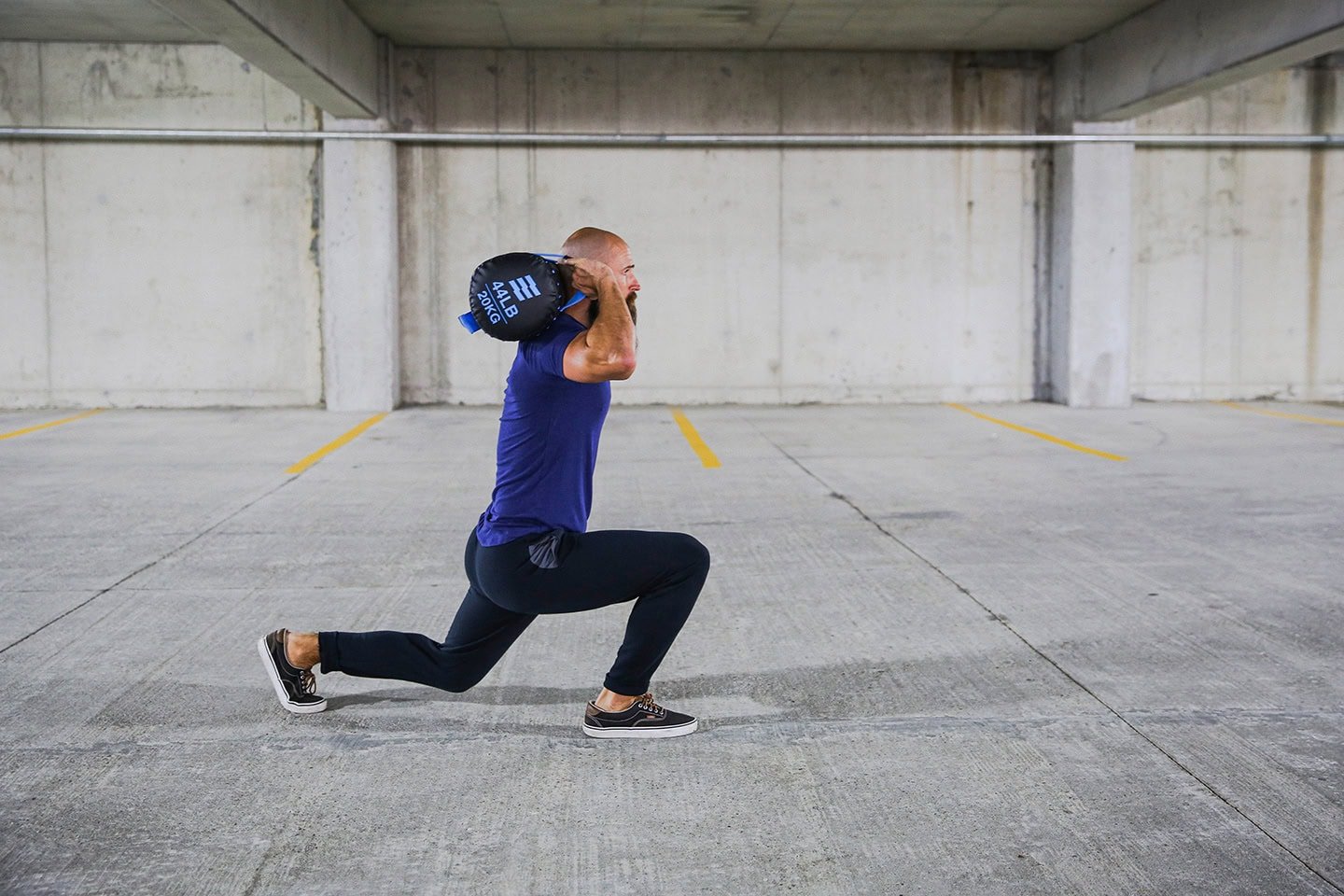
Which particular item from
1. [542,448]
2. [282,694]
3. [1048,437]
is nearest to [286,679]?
[282,694]

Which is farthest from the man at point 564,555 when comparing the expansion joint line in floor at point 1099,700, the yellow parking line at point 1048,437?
the yellow parking line at point 1048,437

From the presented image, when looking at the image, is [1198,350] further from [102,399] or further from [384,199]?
[102,399]

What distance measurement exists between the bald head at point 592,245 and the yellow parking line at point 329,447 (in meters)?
6.99

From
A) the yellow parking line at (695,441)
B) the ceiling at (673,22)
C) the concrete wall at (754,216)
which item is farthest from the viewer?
the concrete wall at (754,216)

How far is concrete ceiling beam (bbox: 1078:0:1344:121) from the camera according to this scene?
1064 cm

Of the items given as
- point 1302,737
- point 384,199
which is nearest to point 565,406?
point 1302,737

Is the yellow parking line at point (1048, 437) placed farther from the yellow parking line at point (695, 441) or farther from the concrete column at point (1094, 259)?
the yellow parking line at point (695, 441)

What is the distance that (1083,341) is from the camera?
14.8 meters

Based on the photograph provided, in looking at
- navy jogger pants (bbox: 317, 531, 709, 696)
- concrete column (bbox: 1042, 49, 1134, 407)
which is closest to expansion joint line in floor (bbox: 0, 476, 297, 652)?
navy jogger pants (bbox: 317, 531, 709, 696)

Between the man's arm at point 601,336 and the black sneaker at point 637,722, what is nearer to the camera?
the man's arm at point 601,336

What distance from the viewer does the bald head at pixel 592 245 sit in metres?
3.40

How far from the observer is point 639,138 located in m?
14.3

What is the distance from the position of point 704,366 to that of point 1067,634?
10.4 metres

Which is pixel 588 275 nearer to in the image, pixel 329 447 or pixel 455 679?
pixel 455 679
